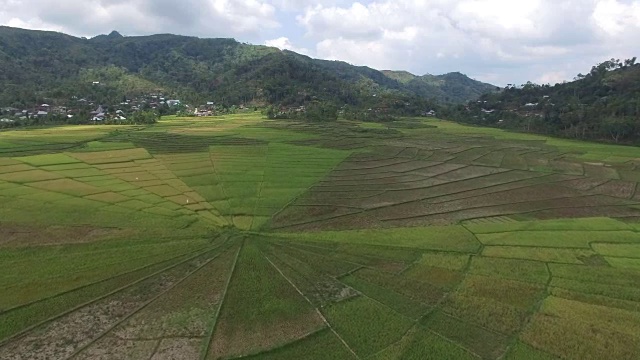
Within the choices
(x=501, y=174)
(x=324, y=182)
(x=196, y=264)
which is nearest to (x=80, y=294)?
(x=196, y=264)

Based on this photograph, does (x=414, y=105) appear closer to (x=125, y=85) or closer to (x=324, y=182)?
(x=125, y=85)

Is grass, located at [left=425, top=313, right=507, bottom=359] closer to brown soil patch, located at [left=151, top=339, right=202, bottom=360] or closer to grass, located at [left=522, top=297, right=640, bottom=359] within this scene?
grass, located at [left=522, top=297, right=640, bottom=359]

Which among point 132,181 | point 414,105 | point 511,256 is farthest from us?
point 414,105

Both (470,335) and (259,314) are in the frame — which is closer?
(470,335)

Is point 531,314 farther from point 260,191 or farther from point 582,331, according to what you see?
point 260,191

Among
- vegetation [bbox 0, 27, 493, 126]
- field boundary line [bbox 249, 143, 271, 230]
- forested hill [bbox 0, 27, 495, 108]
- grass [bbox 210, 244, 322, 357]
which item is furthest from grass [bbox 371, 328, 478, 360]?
forested hill [bbox 0, 27, 495, 108]

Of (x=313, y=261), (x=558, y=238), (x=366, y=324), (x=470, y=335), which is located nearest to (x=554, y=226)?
(x=558, y=238)
